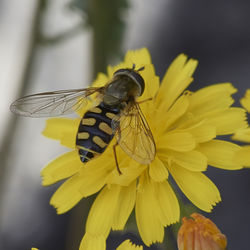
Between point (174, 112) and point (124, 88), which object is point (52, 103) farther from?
point (174, 112)

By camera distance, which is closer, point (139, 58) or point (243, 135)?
point (243, 135)

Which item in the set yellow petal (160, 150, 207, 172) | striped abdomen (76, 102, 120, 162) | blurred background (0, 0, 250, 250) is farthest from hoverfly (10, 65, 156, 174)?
blurred background (0, 0, 250, 250)

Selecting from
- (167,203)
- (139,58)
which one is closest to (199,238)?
(167,203)

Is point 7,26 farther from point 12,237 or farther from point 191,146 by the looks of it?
point 191,146

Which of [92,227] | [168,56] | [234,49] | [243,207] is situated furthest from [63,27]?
[92,227]

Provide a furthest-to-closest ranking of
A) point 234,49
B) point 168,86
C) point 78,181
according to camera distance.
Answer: point 234,49 → point 168,86 → point 78,181

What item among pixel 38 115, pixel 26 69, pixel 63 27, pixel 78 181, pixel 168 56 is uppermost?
pixel 63 27

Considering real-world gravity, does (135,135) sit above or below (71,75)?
below
